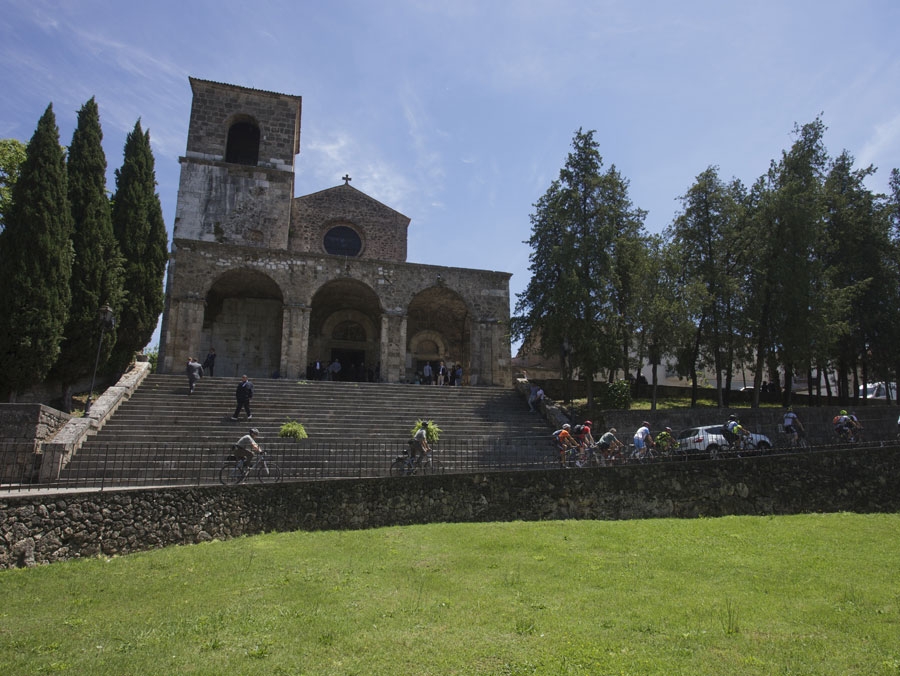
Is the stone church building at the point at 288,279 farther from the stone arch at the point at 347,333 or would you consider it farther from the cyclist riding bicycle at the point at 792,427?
the cyclist riding bicycle at the point at 792,427

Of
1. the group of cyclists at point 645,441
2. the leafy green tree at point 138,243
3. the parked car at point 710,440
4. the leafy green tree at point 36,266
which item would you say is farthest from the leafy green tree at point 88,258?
the parked car at point 710,440

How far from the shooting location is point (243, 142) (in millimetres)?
27922

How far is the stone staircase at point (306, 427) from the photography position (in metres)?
11.9

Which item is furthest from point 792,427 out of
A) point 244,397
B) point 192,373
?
point 192,373

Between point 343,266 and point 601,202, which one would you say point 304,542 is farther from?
point 601,202

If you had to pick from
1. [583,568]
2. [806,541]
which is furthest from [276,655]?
[806,541]

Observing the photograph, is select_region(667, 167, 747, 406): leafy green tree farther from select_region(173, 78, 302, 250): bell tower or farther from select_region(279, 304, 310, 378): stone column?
select_region(173, 78, 302, 250): bell tower

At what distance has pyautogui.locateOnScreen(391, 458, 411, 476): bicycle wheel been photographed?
37.9 ft

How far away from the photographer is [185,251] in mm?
21172

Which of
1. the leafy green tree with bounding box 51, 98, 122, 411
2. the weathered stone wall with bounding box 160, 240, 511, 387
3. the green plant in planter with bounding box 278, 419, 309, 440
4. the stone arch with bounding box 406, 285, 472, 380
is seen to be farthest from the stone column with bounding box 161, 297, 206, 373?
the stone arch with bounding box 406, 285, 472, 380

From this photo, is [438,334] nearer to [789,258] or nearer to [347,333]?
[347,333]

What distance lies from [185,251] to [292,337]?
4.76 metres

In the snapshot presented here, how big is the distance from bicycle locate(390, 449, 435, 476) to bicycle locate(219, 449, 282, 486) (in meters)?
2.29

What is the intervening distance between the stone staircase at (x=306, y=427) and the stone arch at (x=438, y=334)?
6.24 metres
